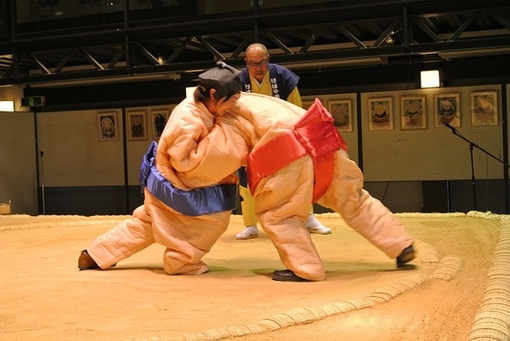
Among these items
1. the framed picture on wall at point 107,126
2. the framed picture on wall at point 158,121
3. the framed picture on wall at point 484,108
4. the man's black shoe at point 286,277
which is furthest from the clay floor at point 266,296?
the framed picture on wall at point 107,126

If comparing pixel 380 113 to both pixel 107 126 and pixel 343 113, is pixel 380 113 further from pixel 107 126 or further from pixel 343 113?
pixel 107 126

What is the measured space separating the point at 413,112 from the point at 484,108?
624 millimetres

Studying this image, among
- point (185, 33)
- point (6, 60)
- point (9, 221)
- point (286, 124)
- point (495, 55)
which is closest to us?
point (286, 124)

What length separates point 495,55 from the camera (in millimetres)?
6000

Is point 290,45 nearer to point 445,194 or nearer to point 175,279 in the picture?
point 445,194

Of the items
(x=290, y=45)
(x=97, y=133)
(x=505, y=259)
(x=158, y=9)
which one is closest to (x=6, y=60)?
(x=97, y=133)

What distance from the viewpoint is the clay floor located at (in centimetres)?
183

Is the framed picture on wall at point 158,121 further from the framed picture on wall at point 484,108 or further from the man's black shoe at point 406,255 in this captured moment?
the man's black shoe at point 406,255

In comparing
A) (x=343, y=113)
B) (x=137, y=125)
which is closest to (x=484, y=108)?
(x=343, y=113)

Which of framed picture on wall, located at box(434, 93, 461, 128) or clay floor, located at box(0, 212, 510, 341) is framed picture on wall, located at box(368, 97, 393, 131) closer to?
framed picture on wall, located at box(434, 93, 461, 128)

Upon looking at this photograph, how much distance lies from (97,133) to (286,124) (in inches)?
205

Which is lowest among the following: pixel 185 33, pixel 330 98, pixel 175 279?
pixel 175 279

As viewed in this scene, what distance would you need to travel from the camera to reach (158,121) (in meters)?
7.13

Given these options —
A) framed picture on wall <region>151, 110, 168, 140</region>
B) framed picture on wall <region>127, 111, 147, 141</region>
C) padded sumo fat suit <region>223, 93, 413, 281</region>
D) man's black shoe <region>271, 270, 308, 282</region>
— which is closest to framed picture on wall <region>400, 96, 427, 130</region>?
framed picture on wall <region>151, 110, 168, 140</region>
